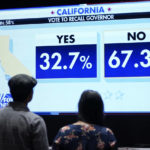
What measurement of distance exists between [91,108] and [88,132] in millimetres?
124

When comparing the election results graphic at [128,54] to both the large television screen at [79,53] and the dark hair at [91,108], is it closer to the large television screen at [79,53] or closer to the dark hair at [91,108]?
the large television screen at [79,53]

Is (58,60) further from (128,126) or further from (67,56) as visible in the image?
(128,126)

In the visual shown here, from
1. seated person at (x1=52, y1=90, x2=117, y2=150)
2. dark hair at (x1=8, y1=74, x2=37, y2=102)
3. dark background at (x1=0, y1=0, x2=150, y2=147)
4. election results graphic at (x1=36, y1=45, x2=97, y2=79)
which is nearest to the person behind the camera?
seated person at (x1=52, y1=90, x2=117, y2=150)

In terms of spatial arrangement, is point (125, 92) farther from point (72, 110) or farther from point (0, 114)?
point (0, 114)

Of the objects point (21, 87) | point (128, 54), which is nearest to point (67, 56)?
point (128, 54)

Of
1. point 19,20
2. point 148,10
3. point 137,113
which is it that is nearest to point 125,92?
point 137,113

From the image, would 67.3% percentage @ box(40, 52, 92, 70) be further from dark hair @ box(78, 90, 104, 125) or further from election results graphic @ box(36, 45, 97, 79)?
dark hair @ box(78, 90, 104, 125)

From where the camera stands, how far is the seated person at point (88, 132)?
1759 millimetres

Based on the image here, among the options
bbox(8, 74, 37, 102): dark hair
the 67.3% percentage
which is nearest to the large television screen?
the 67.3% percentage

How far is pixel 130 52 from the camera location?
119 inches

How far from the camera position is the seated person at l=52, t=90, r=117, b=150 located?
5.77 ft

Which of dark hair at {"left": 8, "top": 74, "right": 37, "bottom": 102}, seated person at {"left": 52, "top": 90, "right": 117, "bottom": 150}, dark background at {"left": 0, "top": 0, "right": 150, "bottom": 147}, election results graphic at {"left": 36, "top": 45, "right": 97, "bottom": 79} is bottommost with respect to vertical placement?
dark background at {"left": 0, "top": 0, "right": 150, "bottom": 147}

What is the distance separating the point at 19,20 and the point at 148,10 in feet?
3.95

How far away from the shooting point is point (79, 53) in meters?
3.14
